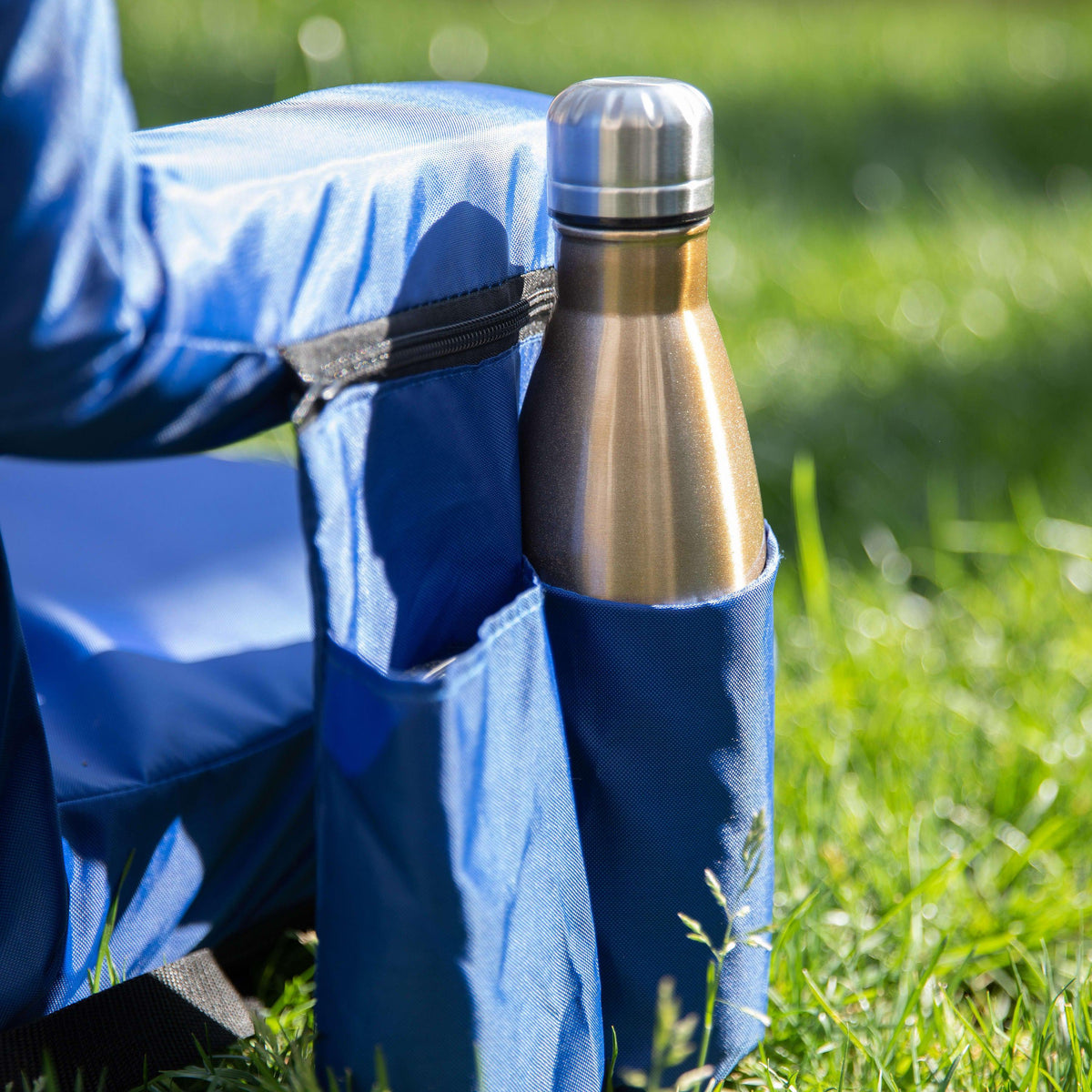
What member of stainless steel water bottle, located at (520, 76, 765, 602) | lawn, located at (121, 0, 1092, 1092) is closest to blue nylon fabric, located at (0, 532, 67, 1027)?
lawn, located at (121, 0, 1092, 1092)

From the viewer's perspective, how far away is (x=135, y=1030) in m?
1.06

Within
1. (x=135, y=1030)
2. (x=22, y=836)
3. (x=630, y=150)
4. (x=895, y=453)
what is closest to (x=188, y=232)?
(x=630, y=150)

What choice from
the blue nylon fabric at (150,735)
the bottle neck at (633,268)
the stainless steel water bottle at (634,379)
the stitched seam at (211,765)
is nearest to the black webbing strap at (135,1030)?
the blue nylon fabric at (150,735)

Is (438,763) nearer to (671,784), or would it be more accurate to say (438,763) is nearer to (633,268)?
(671,784)

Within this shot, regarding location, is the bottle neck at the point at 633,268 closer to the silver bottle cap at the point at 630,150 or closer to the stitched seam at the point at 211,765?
the silver bottle cap at the point at 630,150

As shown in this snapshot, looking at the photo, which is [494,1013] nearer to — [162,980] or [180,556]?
[162,980]

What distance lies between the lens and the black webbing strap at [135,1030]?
100 centimetres

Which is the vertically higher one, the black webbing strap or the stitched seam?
the stitched seam

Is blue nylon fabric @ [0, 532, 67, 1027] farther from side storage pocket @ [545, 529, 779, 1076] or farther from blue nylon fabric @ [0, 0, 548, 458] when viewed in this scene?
side storage pocket @ [545, 529, 779, 1076]

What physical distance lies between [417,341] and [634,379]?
0.50 ft

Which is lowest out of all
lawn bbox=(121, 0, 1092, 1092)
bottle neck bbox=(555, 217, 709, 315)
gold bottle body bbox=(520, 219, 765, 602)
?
lawn bbox=(121, 0, 1092, 1092)

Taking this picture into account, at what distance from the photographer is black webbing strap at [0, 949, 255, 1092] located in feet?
3.29

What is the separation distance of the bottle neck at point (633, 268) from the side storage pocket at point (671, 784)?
0.70 ft

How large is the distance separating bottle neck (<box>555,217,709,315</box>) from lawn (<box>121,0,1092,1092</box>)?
0.56 metres
